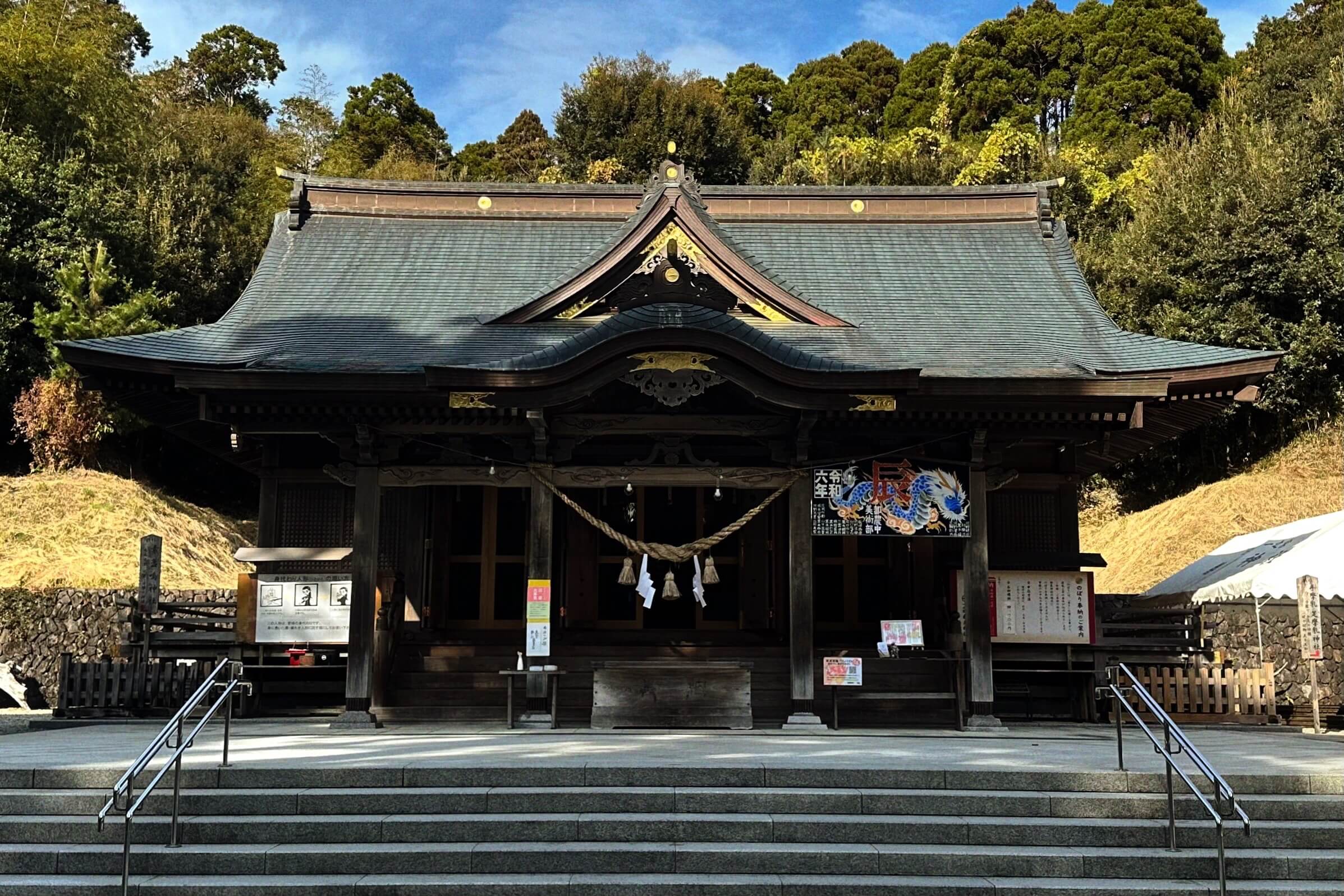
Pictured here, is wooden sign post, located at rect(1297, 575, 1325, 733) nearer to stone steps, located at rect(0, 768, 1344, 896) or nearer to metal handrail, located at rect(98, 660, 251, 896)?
stone steps, located at rect(0, 768, 1344, 896)

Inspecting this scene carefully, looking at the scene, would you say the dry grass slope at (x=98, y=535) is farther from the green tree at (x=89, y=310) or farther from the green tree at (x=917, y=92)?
the green tree at (x=917, y=92)

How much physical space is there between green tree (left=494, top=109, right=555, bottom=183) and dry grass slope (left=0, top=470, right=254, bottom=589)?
77.2 feet

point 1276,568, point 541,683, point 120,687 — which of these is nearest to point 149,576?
point 120,687

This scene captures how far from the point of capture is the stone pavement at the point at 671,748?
8336mm

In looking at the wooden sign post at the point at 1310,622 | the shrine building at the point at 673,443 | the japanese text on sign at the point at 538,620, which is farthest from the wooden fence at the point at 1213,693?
the japanese text on sign at the point at 538,620

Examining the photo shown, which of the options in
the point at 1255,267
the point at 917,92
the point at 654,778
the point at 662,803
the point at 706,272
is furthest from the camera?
the point at 917,92

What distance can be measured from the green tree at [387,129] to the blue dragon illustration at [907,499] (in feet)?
135

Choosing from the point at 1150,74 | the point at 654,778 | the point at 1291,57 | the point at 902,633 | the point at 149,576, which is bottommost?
the point at 654,778

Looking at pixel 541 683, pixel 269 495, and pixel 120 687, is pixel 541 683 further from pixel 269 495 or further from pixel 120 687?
pixel 120 687

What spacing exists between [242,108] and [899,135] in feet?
99.8

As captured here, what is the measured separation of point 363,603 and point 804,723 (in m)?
5.07

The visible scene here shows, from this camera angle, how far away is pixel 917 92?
161 feet

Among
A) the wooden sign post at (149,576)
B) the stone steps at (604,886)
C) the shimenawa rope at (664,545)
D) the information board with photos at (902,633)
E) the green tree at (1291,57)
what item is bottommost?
the stone steps at (604,886)

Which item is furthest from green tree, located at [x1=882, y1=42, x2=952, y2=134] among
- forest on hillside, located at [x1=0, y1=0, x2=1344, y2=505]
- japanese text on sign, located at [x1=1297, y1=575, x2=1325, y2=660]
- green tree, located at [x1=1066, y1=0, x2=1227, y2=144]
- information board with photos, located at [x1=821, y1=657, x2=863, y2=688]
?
information board with photos, located at [x1=821, y1=657, x2=863, y2=688]
